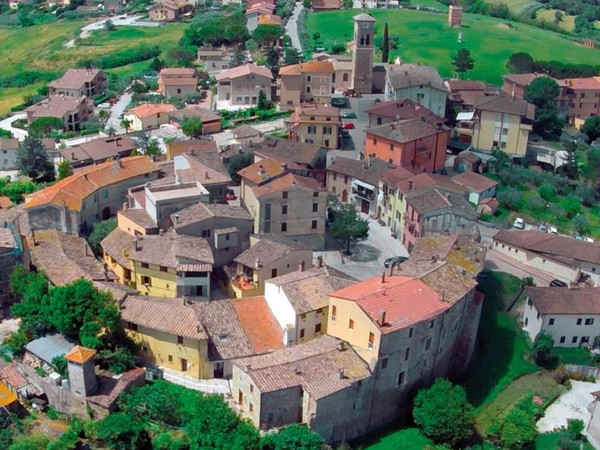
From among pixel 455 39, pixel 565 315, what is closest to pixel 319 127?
pixel 565 315

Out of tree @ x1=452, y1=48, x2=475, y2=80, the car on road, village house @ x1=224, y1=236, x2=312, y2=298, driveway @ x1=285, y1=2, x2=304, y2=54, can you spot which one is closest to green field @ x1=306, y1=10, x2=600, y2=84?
driveway @ x1=285, y1=2, x2=304, y2=54

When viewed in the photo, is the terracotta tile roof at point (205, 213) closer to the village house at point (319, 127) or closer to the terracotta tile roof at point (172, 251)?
the terracotta tile roof at point (172, 251)

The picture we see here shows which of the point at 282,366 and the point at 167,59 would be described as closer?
the point at 282,366

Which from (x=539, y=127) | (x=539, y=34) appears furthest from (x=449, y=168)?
(x=539, y=34)

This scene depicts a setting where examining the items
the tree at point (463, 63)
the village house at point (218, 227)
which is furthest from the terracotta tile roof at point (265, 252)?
the tree at point (463, 63)

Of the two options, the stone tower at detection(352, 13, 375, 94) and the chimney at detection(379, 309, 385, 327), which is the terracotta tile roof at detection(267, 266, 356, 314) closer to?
the chimney at detection(379, 309, 385, 327)

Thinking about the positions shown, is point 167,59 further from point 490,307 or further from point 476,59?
point 490,307
